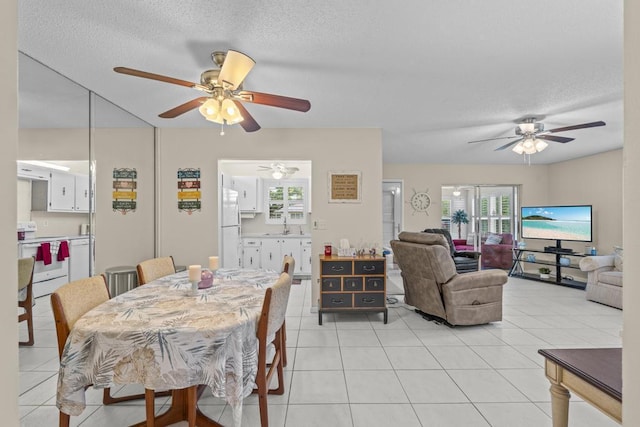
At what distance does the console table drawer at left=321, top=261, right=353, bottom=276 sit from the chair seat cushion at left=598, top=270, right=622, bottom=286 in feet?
11.8

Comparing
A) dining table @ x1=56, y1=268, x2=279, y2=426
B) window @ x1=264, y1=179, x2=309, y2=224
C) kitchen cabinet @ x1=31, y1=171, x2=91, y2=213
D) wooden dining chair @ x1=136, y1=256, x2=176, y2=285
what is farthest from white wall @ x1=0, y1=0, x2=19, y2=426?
window @ x1=264, y1=179, x2=309, y2=224

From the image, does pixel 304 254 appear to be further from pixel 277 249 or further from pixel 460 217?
pixel 460 217

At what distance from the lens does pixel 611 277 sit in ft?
13.6

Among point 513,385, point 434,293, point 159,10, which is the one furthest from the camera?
point 434,293

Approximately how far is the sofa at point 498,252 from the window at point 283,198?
14.2ft

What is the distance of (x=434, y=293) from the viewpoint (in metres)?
3.52

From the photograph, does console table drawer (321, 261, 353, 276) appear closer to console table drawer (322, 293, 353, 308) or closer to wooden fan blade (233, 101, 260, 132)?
console table drawer (322, 293, 353, 308)

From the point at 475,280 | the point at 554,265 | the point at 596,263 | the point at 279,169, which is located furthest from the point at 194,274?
the point at 554,265

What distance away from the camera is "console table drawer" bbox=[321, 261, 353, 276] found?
11.7ft

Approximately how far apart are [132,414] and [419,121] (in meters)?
3.87

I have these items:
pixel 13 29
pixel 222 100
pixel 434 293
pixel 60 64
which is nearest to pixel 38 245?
pixel 60 64

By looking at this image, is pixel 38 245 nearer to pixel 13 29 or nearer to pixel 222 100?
pixel 222 100

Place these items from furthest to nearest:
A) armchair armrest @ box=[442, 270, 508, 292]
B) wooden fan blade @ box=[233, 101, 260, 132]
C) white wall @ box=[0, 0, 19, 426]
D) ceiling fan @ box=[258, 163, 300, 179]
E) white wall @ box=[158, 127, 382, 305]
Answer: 1. ceiling fan @ box=[258, 163, 300, 179]
2. white wall @ box=[158, 127, 382, 305]
3. armchair armrest @ box=[442, 270, 508, 292]
4. wooden fan blade @ box=[233, 101, 260, 132]
5. white wall @ box=[0, 0, 19, 426]

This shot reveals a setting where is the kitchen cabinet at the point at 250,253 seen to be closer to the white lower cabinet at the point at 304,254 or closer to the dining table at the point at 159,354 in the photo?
the white lower cabinet at the point at 304,254
